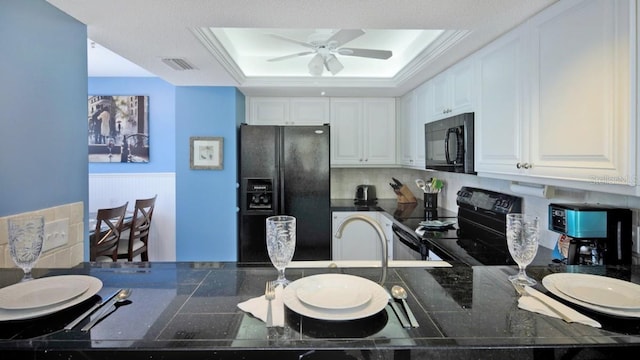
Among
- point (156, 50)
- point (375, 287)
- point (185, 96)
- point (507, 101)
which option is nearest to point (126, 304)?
point (375, 287)

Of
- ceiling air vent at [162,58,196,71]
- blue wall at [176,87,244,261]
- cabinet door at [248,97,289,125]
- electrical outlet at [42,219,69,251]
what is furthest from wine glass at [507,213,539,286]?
cabinet door at [248,97,289,125]

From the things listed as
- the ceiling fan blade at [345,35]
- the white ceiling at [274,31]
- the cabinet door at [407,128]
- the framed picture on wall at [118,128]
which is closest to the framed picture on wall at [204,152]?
the white ceiling at [274,31]

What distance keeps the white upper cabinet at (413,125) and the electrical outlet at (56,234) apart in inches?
109

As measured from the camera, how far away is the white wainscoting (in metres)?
4.15

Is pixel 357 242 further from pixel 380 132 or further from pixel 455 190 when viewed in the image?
pixel 380 132

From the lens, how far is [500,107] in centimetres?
189

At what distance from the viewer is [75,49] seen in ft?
4.96

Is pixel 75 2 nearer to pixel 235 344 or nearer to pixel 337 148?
pixel 235 344

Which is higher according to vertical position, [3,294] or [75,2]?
[75,2]

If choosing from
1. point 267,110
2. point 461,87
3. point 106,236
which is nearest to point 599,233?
point 461,87

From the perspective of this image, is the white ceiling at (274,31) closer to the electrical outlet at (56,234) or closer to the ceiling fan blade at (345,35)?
the ceiling fan blade at (345,35)

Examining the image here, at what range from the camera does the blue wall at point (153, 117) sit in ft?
13.6

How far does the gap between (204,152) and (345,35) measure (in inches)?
74.7

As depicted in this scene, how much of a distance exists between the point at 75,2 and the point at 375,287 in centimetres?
180
